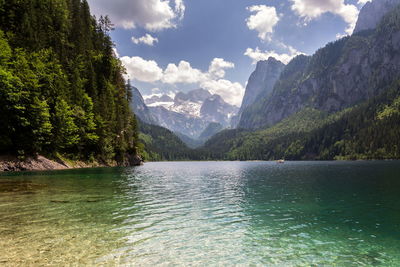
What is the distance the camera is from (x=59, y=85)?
75.6m

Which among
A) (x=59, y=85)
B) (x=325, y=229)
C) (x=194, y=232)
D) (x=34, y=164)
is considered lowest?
(x=325, y=229)

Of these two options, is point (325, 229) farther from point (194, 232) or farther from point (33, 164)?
point (33, 164)

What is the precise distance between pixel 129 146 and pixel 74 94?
4664 cm

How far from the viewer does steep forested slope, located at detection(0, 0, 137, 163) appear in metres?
60.6

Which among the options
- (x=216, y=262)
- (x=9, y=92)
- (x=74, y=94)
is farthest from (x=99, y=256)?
(x=74, y=94)

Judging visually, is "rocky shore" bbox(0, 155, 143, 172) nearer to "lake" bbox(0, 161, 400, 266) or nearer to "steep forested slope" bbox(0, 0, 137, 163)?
"steep forested slope" bbox(0, 0, 137, 163)

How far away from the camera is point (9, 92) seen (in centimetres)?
5606

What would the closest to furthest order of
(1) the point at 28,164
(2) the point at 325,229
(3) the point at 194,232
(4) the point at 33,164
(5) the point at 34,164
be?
(3) the point at 194,232 < (2) the point at 325,229 < (1) the point at 28,164 < (4) the point at 33,164 < (5) the point at 34,164

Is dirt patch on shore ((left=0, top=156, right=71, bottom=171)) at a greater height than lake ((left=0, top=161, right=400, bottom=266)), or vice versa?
dirt patch on shore ((left=0, top=156, right=71, bottom=171))

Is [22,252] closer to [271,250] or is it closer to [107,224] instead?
[107,224]

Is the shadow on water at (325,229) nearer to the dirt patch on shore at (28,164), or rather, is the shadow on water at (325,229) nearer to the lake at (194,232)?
the lake at (194,232)

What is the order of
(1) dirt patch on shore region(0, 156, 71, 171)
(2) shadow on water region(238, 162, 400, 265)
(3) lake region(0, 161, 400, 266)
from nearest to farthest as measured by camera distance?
(3) lake region(0, 161, 400, 266) < (2) shadow on water region(238, 162, 400, 265) < (1) dirt patch on shore region(0, 156, 71, 171)

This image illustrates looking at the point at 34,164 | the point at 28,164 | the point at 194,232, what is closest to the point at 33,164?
the point at 34,164

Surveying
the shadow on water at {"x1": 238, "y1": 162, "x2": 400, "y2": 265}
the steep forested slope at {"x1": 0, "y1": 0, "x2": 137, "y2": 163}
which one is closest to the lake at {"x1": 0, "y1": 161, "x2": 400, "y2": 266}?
the shadow on water at {"x1": 238, "y1": 162, "x2": 400, "y2": 265}
